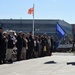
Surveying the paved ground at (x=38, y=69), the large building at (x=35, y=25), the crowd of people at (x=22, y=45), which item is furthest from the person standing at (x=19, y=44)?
the large building at (x=35, y=25)

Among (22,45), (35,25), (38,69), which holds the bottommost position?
(38,69)

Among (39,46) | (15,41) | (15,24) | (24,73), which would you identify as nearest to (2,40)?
(15,41)

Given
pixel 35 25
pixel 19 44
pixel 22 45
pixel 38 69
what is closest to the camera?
pixel 38 69

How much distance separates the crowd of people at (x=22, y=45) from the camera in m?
20.2

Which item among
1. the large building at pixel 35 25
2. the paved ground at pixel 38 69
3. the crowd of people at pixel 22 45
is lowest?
the paved ground at pixel 38 69

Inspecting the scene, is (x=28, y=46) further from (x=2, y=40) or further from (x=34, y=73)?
(x=34, y=73)

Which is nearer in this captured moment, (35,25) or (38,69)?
(38,69)

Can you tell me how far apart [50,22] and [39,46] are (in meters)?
81.0

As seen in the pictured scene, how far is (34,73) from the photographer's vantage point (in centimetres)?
1474

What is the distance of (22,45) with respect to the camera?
23.8 m

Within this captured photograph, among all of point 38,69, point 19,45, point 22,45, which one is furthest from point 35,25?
point 38,69

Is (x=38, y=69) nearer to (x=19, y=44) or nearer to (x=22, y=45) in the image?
(x=19, y=44)

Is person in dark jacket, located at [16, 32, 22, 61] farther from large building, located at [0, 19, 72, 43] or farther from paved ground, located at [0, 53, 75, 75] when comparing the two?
large building, located at [0, 19, 72, 43]

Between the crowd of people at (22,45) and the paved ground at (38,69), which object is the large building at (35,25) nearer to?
the crowd of people at (22,45)
